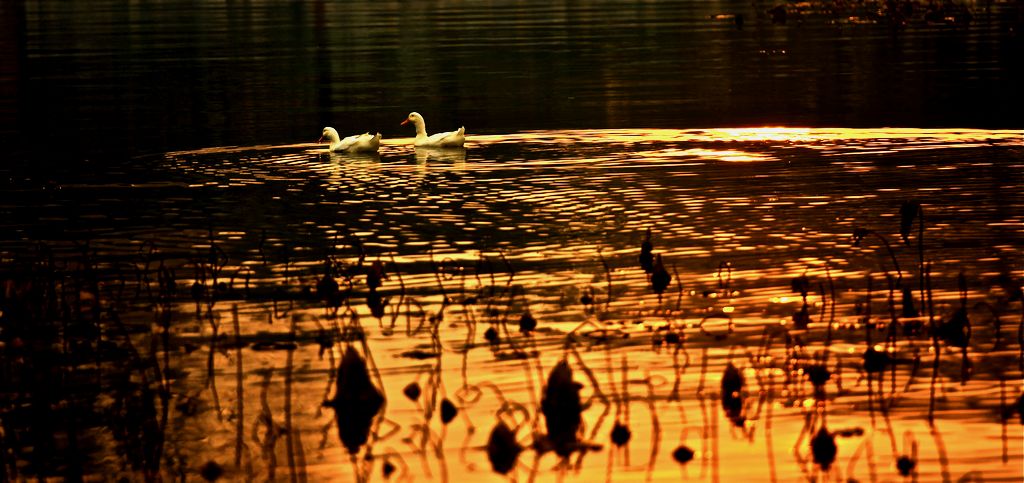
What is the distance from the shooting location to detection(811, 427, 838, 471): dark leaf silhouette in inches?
485

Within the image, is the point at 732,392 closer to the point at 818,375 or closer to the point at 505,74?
the point at 818,375

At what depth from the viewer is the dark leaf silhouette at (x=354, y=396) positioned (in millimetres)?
13734

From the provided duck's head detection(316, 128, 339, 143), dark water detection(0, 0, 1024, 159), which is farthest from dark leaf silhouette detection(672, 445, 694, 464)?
dark water detection(0, 0, 1024, 159)

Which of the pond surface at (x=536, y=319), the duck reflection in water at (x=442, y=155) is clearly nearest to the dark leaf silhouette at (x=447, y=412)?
the pond surface at (x=536, y=319)

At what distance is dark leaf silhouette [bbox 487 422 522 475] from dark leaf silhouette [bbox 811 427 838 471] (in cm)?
212

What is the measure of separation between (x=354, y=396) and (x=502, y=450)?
1.97 metres

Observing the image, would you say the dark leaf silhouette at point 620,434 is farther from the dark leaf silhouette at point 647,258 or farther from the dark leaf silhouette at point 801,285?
the dark leaf silhouette at point 647,258

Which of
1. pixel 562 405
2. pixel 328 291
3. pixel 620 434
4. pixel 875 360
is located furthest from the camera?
pixel 328 291

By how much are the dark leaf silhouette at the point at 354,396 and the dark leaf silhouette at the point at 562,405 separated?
57.9 inches

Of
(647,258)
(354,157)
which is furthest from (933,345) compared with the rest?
(354,157)

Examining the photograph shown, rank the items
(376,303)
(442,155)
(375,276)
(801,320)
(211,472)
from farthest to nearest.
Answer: (442,155)
(375,276)
(376,303)
(801,320)
(211,472)

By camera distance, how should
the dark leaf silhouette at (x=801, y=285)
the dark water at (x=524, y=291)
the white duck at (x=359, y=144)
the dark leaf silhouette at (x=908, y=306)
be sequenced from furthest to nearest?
the white duck at (x=359, y=144) < the dark leaf silhouette at (x=801, y=285) < the dark leaf silhouette at (x=908, y=306) < the dark water at (x=524, y=291)

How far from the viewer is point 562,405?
13125 millimetres

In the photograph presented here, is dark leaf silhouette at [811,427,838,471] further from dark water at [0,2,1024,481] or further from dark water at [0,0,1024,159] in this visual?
dark water at [0,0,1024,159]
